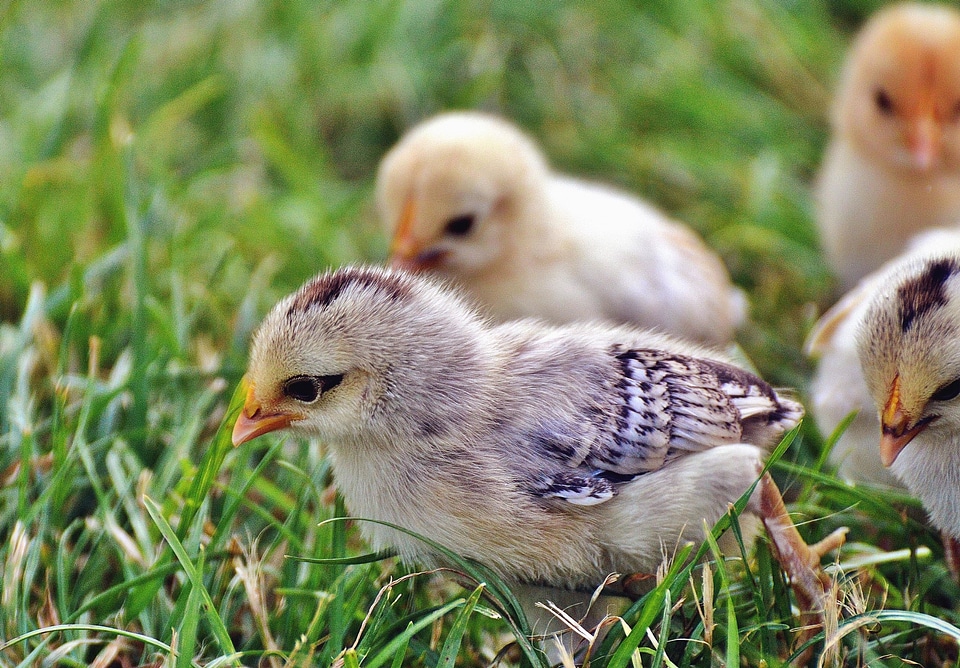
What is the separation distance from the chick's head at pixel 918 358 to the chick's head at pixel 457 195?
5.51ft

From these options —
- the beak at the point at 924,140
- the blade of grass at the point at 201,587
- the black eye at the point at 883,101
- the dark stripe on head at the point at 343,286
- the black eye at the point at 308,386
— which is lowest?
the blade of grass at the point at 201,587

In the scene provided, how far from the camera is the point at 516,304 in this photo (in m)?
3.98

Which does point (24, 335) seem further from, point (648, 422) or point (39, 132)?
point (648, 422)

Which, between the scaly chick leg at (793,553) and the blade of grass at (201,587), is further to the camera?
the scaly chick leg at (793,553)

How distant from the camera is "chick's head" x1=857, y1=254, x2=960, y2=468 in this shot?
2449mm

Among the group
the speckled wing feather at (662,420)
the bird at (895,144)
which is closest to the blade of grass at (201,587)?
the speckled wing feather at (662,420)

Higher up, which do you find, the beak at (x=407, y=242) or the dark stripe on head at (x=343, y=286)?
the dark stripe on head at (x=343, y=286)

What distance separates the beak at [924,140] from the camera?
4.30 meters

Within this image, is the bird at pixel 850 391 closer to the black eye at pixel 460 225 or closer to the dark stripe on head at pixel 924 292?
the dark stripe on head at pixel 924 292

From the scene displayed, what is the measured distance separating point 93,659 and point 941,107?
146 inches

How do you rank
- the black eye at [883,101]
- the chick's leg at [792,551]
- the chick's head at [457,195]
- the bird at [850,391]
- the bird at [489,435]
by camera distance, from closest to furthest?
the bird at [489,435] < the chick's leg at [792,551] < the bird at [850,391] < the chick's head at [457,195] < the black eye at [883,101]

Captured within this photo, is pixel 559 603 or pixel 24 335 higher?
pixel 24 335

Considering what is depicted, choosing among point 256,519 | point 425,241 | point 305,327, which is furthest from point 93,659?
point 425,241

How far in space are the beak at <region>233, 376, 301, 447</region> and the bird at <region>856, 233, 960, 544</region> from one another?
4.52 ft
